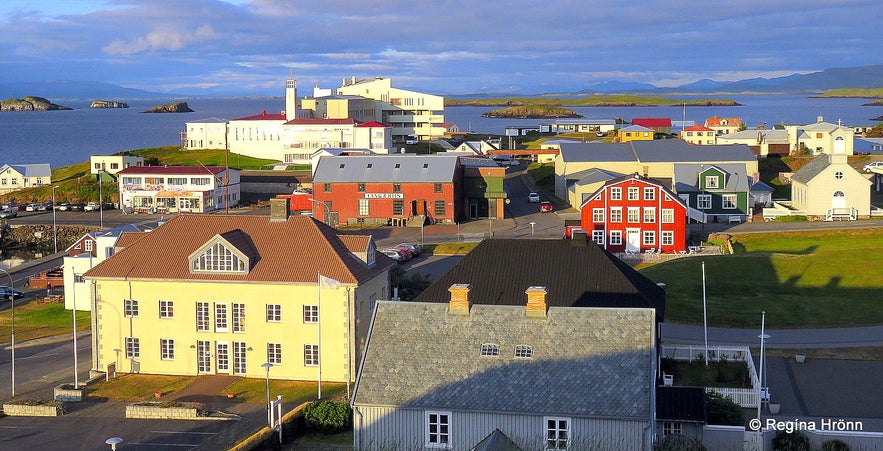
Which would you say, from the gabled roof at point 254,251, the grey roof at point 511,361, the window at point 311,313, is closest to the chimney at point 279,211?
the gabled roof at point 254,251

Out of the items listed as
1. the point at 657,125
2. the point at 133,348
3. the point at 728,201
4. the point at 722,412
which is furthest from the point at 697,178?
the point at 657,125

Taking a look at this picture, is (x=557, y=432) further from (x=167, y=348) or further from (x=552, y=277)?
(x=167, y=348)

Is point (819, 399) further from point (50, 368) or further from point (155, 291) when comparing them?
point (50, 368)

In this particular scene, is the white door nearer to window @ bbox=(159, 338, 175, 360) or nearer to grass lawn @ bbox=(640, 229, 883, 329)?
grass lawn @ bbox=(640, 229, 883, 329)

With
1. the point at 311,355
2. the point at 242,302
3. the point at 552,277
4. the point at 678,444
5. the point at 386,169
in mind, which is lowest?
the point at 678,444

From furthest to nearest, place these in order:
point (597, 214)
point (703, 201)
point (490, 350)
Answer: point (703, 201) → point (597, 214) → point (490, 350)
